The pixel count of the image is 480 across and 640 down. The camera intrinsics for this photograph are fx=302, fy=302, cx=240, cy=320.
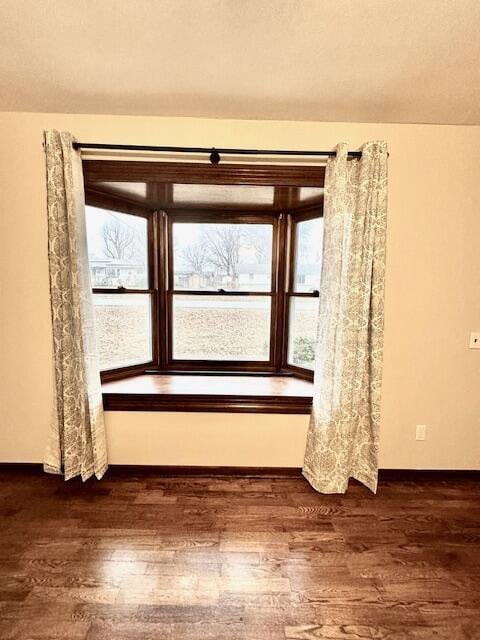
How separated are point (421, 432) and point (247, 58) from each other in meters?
2.57

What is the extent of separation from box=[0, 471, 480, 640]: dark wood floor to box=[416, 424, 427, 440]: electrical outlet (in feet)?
1.10

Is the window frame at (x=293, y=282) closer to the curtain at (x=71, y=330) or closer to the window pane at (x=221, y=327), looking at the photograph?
the window pane at (x=221, y=327)

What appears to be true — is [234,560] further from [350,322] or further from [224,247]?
[224,247]

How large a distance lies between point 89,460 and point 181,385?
2.58 feet

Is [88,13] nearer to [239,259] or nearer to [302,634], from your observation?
[239,259]

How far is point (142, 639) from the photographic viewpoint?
1.18 m

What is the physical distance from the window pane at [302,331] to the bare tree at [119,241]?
4.68 ft

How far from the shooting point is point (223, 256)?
8.71 feet

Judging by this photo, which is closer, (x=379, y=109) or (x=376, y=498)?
(x=379, y=109)

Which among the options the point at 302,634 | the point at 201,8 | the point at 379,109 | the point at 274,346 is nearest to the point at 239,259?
the point at 274,346

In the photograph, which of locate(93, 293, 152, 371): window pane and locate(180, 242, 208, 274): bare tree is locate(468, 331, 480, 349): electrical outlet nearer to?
locate(180, 242, 208, 274): bare tree

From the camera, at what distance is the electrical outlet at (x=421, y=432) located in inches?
86.7

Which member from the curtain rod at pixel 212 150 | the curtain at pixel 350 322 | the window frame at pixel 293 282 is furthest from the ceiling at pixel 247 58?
the window frame at pixel 293 282

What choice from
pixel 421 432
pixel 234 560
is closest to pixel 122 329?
pixel 234 560
